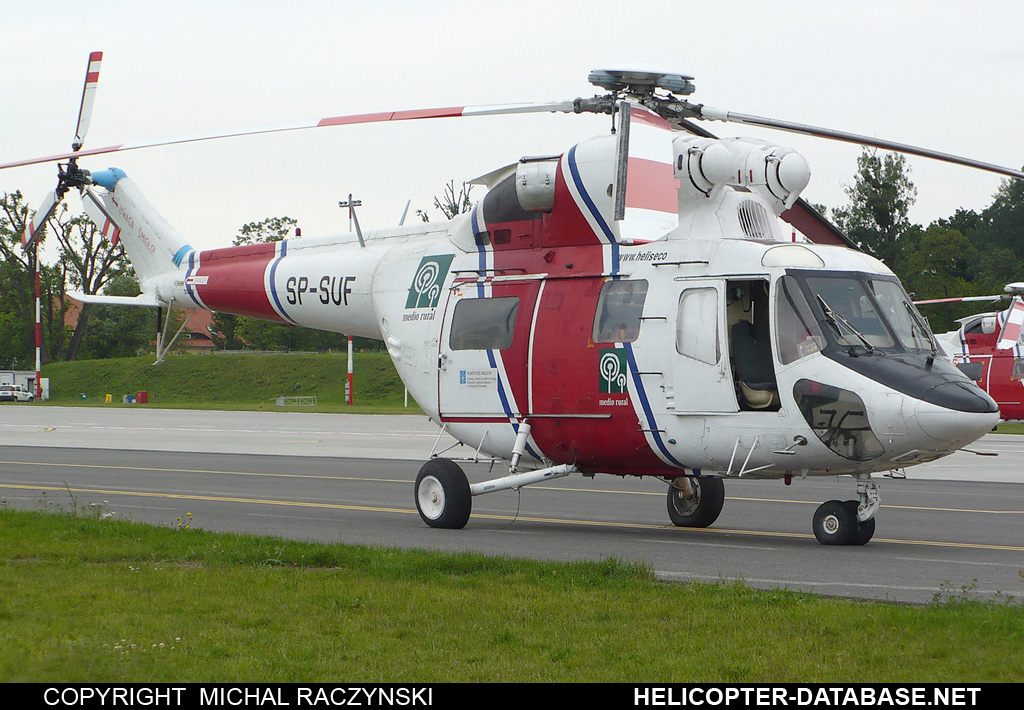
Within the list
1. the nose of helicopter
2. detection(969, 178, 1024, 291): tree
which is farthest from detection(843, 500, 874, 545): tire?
detection(969, 178, 1024, 291): tree

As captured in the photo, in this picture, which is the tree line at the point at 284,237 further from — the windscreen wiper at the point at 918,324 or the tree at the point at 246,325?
the windscreen wiper at the point at 918,324

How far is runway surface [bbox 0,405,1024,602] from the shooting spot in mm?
10438

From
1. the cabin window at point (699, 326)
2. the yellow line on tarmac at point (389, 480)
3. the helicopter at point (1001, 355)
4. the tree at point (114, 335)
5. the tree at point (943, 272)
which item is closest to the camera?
the cabin window at point (699, 326)

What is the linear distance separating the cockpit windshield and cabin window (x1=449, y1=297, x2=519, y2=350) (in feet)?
11.2

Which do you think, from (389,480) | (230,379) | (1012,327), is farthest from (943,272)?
(389,480)

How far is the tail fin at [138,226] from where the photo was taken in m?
19.1

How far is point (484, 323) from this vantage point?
45.4ft

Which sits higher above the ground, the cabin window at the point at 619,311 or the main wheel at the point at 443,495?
the cabin window at the point at 619,311

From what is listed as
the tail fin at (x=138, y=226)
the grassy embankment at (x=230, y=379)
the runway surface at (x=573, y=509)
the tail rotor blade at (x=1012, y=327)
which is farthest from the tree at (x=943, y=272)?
the tail fin at (x=138, y=226)

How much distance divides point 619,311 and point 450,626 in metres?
6.04

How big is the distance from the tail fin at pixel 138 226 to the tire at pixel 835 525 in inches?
450

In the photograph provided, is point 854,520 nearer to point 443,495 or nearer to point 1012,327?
point 443,495
